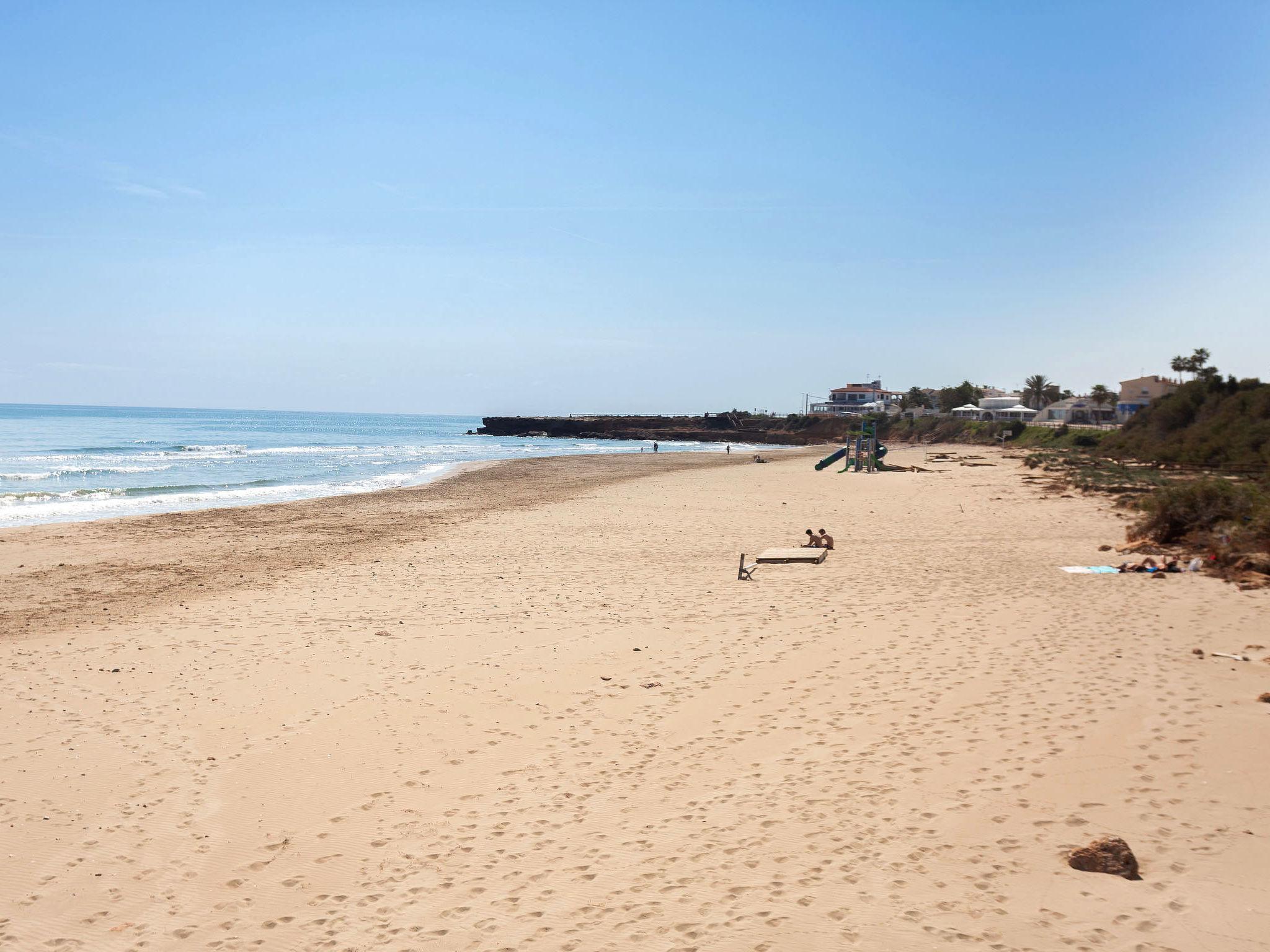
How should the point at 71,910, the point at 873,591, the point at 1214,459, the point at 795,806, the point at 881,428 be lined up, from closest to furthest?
the point at 71,910 → the point at 795,806 → the point at 873,591 → the point at 1214,459 → the point at 881,428

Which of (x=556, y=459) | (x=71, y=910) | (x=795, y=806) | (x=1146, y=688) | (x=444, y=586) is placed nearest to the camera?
(x=71, y=910)

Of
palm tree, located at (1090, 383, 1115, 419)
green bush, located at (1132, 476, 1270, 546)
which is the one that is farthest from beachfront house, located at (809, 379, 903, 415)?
green bush, located at (1132, 476, 1270, 546)

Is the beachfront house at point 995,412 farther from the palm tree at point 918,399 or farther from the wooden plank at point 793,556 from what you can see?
the wooden plank at point 793,556

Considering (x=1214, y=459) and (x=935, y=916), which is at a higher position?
(x=1214, y=459)

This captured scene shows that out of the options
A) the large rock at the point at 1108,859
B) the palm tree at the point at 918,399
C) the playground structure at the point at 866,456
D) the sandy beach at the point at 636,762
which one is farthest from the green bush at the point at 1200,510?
the palm tree at the point at 918,399

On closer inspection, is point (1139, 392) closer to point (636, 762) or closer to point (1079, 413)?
point (1079, 413)

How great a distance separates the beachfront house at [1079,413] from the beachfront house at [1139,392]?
933 millimetres

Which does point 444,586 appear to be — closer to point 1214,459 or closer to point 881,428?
point 1214,459

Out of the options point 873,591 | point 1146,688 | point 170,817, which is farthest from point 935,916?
point 873,591

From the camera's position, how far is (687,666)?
7.66 metres

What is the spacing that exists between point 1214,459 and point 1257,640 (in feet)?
89.0

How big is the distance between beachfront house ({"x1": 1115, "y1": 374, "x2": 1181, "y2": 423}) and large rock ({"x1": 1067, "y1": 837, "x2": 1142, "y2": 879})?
83.3 metres

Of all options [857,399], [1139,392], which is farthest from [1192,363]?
[857,399]

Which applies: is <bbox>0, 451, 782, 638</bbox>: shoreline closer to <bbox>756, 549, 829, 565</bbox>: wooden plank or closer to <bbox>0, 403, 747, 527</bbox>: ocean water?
<bbox>0, 403, 747, 527</bbox>: ocean water
